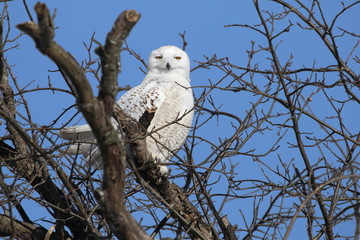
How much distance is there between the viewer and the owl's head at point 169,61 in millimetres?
5723

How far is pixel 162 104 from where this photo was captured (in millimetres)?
5082

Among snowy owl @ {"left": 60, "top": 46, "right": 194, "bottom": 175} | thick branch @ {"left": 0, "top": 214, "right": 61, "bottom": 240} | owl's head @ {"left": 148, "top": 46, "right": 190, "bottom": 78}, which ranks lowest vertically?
thick branch @ {"left": 0, "top": 214, "right": 61, "bottom": 240}

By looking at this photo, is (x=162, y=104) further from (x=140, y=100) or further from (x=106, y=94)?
(x=106, y=94)

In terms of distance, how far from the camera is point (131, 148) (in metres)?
4.11

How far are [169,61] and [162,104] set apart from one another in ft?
2.59

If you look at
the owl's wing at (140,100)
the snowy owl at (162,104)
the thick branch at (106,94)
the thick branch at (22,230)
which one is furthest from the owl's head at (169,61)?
the thick branch at (106,94)

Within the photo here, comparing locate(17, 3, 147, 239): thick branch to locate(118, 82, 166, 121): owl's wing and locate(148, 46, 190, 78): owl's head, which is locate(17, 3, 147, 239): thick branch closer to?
locate(118, 82, 166, 121): owl's wing

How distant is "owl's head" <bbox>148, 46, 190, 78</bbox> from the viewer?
5.72m

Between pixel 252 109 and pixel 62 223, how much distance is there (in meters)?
1.72

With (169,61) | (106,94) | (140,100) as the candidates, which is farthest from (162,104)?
(106,94)

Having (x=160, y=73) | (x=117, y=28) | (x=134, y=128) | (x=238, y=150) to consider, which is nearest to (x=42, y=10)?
(x=117, y=28)

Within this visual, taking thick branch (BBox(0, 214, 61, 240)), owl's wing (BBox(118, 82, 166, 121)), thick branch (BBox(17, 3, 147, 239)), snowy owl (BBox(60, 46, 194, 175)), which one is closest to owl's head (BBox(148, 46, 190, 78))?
snowy owl (BBox(60, 46, 194, 175))

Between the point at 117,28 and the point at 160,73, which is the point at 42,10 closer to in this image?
the point at 117,28

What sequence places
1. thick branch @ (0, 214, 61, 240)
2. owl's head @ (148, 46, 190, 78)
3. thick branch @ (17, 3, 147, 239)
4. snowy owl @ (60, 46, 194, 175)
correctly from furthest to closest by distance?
owl's head @ (148, 46, 190, 78), snowy owl @ (60, 46, 194, 175), thick branch @ (0, 214, 61, 240), thick branch @ (17, 3, 147, 239)
